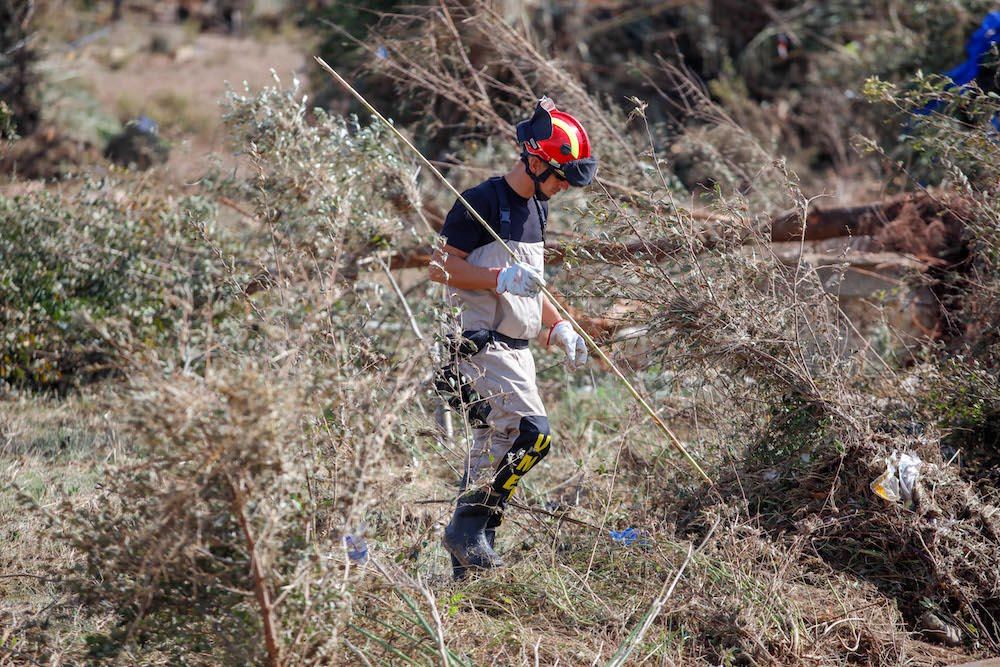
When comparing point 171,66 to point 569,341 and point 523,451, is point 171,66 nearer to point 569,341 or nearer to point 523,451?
point 569,341

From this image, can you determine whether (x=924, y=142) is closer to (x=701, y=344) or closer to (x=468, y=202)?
(x=701, y=344)

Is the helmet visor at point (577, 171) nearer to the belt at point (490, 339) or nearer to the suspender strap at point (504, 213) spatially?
the suspender strap at point (504, 213)

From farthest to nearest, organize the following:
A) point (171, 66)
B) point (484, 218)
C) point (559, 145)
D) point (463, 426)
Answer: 1. point (171, 66)
2. point (463, 426)
3. point (484, 218)
4. point (559, 145)

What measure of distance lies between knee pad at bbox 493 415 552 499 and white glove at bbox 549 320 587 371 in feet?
1.02

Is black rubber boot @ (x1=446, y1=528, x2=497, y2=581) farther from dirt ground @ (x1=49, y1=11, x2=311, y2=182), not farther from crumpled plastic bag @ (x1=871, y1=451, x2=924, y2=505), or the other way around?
dirt ground @ (x1=49, y1=11, x2=311, y2=182)

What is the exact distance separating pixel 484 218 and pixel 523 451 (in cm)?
93

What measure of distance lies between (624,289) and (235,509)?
2.18 m

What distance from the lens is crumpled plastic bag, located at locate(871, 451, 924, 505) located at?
3688 mm

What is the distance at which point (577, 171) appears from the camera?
368cm

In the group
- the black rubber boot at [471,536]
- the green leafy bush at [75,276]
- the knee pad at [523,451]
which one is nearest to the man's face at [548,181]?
the knee pad at [523,451]

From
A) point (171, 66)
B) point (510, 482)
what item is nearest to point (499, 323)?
point (510, 482)

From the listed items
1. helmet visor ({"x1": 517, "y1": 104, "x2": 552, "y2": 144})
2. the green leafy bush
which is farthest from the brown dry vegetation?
helmet visor ({"x1": 517, "y1": 104, "x2": 552, "y2": 144})

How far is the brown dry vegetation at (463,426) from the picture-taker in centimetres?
259

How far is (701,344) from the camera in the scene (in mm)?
3938
